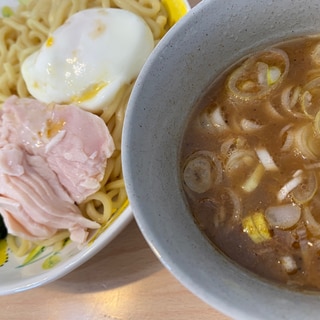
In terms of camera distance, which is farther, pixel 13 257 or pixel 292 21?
pixel 13 257

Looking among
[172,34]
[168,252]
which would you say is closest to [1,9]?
[172,34]

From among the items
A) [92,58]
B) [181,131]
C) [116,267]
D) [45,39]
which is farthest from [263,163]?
[45,39]

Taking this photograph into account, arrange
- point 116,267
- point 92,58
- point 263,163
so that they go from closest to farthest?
point 263,163 < point 116,267 < point 92,58

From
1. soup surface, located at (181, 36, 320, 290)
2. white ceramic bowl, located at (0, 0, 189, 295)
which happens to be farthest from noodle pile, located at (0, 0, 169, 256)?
soup surface, located at (181, 36, 320, 290)

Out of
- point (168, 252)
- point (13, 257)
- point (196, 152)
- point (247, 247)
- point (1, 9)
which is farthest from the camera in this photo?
point (1, 9)

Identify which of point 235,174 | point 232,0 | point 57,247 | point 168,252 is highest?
point 232,0

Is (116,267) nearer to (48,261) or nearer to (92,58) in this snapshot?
(48,261)

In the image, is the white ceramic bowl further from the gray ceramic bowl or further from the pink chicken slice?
the gray ceramic bowl

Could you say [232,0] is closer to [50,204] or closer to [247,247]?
[247,247]
